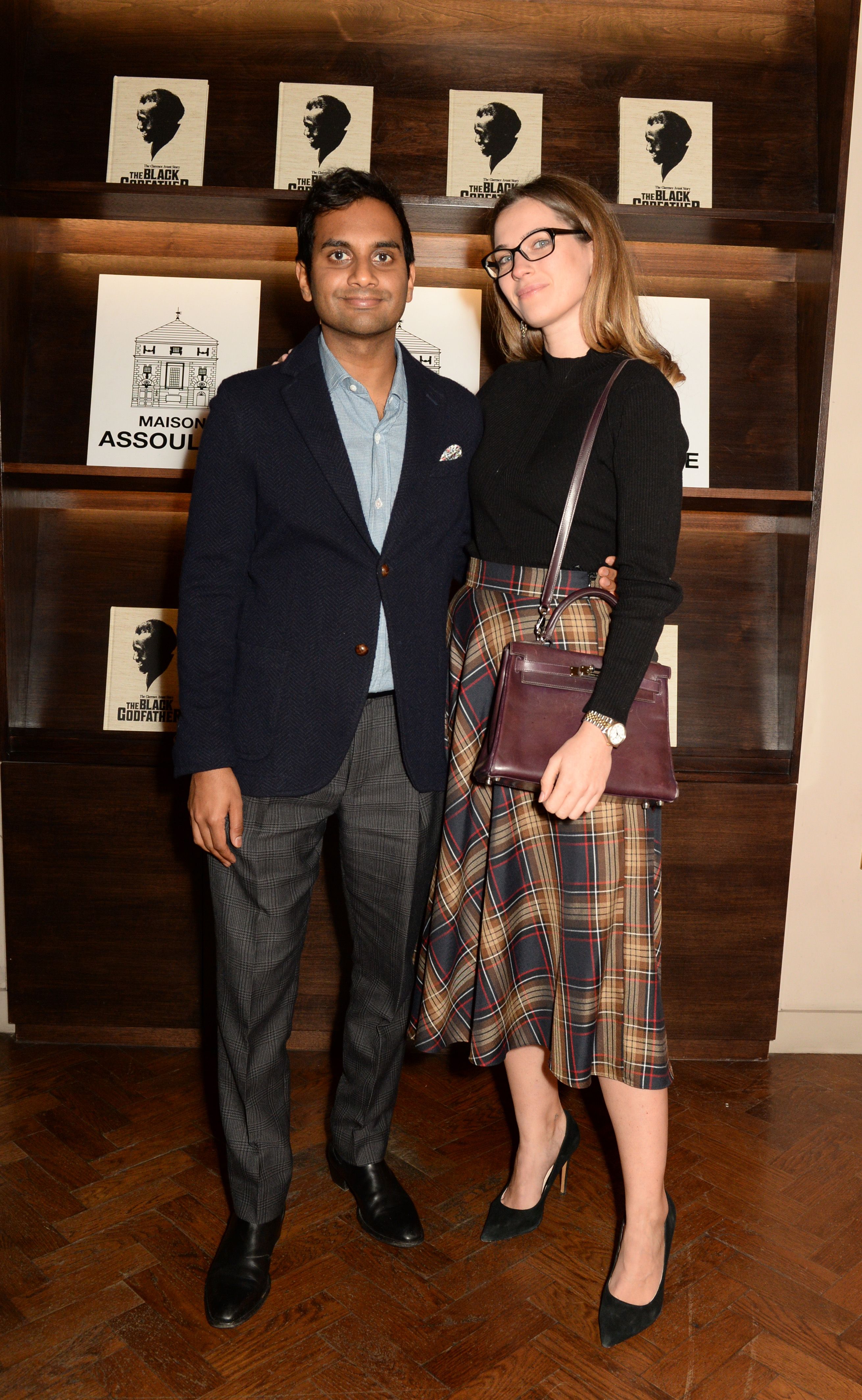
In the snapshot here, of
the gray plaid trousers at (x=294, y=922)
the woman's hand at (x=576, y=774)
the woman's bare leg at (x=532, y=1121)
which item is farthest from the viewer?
the woman's bare leg at (x=532, y=1121)

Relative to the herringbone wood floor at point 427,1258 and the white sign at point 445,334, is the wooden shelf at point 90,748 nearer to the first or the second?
the herringbone wood floor at point 427,1258

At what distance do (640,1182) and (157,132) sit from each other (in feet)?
8.19

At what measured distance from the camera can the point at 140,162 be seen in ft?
8.28

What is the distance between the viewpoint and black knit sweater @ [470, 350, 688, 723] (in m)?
1.61

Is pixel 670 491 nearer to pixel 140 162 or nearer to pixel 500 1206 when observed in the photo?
pixel 500 1206

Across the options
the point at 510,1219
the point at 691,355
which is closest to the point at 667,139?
the point at 691,355

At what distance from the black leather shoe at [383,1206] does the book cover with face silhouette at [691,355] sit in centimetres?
171

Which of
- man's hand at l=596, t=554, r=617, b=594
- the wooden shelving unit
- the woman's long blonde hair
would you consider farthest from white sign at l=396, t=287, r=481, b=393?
man's hand at l=596, t=554, r=617, b=594

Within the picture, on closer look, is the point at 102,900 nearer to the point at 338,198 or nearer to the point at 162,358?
the point at 162,358

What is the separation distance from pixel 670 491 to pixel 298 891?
0.91 m

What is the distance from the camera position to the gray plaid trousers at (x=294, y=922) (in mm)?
1796

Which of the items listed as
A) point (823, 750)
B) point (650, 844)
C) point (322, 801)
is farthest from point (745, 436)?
point (322, 801)

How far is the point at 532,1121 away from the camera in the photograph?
6.48 ft

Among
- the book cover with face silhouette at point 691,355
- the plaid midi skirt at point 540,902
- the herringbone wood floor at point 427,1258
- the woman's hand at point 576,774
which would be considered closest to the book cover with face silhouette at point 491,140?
the book cover with face silhouette at point 691,355
